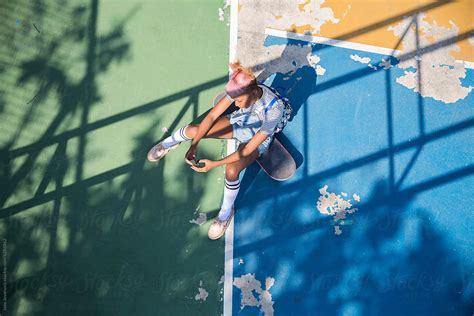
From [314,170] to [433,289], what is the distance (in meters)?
2.16

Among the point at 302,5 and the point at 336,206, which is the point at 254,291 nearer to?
the point at 336,206

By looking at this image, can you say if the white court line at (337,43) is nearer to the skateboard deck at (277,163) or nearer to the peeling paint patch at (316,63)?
the peeling paint patch at (316,63)

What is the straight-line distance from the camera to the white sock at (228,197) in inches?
195

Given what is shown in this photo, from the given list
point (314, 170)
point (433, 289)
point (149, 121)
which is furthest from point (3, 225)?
point (433, 289)

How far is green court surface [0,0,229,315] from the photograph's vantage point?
199 inches

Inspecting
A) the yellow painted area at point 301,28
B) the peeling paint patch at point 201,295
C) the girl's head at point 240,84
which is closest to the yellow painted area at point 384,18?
the yellow painted area at point 301,28

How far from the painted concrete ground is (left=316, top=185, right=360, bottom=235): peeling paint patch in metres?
0.01

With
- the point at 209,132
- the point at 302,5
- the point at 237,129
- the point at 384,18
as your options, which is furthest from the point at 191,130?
the point at 384,18

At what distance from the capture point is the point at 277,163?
17.9ft


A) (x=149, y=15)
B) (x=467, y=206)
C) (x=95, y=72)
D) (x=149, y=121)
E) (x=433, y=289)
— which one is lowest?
(x=433, y=289)

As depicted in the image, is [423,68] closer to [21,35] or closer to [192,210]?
[192,210]

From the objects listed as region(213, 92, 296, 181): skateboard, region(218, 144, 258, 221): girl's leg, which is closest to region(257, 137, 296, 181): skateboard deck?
region(213, 92, 296, 181): skateboard

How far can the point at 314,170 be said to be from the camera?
18.7ft

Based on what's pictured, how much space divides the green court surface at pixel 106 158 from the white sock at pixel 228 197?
0.81 feet
